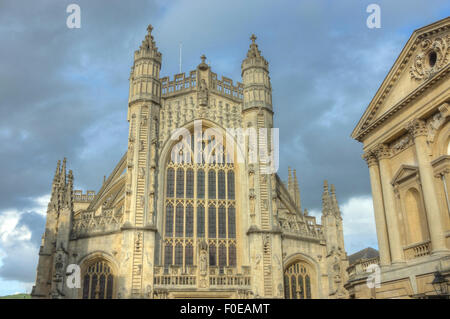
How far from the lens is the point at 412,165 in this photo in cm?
1941

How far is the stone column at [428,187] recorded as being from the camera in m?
17.0

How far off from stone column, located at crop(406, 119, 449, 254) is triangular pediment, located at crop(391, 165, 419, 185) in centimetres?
70

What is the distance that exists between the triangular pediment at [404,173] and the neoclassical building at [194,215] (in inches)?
384

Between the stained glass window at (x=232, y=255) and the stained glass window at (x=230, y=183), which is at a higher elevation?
the stained glass window at (x=230, y=183)

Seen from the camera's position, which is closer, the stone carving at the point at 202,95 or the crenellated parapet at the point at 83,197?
the stone carving at the point at 202,95

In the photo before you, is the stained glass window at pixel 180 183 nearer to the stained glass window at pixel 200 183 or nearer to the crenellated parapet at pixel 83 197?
the stained glass window at pixel 200 183

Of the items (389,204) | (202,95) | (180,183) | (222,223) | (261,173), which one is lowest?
(389,204)

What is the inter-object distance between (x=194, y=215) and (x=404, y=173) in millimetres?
13478

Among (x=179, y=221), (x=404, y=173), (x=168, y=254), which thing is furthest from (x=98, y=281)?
(x=404, y=173)

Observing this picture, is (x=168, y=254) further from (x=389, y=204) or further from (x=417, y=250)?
(x=417, y=250)

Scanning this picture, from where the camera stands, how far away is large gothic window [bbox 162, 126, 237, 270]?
2831 cm

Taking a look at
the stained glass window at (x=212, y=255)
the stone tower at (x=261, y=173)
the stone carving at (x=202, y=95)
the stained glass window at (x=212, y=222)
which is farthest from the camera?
the stone carving at (x=202, y=95)

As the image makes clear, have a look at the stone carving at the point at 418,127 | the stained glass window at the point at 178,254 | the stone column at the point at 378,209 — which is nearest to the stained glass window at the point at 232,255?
the stained glass window at the point at 178,254

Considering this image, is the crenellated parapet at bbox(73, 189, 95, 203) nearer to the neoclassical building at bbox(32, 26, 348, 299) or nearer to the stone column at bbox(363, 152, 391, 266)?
the neoclassical building at bbox(32, 26, 348, 299)
